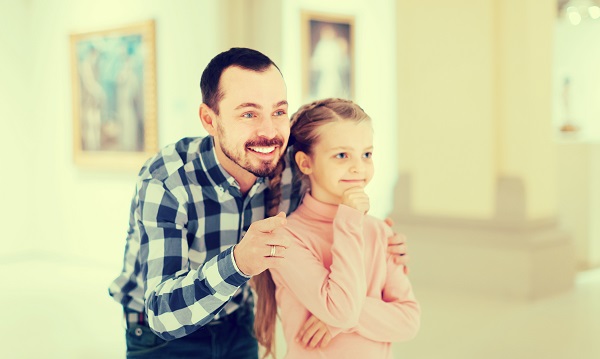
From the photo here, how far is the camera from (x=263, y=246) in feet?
5.32

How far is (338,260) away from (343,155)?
312 mm

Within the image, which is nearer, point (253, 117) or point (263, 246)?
point (263, 246)

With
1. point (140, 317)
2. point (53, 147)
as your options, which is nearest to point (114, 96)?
point (53, 147)

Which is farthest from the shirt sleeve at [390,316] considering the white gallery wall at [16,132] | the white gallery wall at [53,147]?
the white gallery wall at [16,132]

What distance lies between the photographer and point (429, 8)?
6137 millimetres

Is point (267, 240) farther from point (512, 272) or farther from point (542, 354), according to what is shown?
point (512, 272)

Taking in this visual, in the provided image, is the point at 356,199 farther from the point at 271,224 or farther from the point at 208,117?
the point at 208,117

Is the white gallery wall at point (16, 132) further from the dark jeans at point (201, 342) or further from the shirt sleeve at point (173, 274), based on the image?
the shirt sleeve at point (173, 274)

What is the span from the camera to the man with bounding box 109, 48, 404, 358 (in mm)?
1737

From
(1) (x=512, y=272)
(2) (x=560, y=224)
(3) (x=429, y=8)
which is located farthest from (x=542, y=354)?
(3) (x=429, y=8)

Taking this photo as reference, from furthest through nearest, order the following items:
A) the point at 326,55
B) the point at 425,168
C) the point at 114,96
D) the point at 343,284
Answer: the point at 326,55
the point at 114,96
the point at 425,168
the point at 343,284

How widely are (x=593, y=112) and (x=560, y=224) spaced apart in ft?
10.8

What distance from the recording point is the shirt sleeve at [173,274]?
5.65ft

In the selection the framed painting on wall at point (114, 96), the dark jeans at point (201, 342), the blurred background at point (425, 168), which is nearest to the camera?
the dark jeans at point (201, 342)
